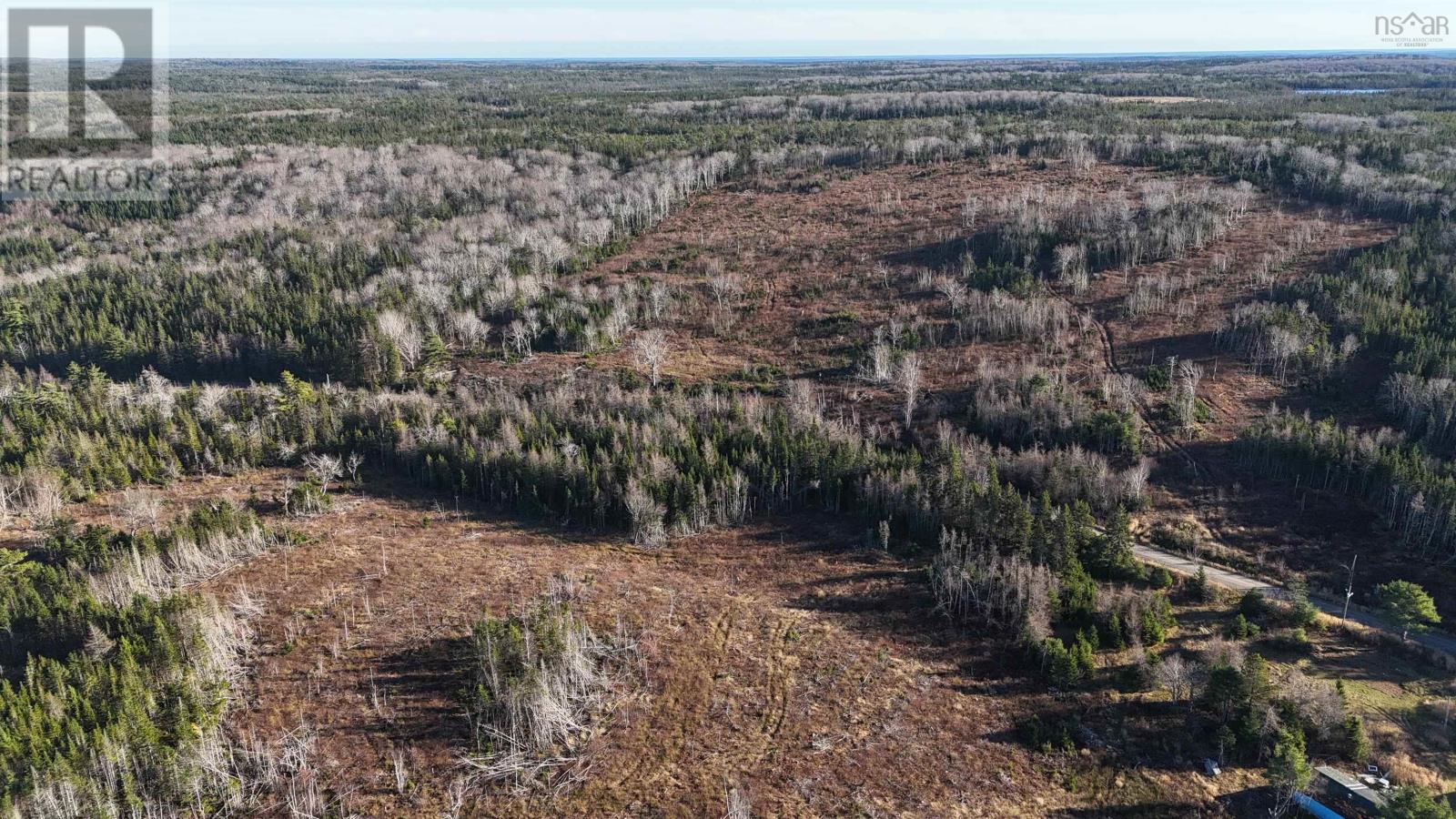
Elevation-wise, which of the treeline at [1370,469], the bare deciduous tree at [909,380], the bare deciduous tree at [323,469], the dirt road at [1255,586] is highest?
the bare deciduous tree at [909,380]

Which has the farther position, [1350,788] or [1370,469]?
[1370,469]

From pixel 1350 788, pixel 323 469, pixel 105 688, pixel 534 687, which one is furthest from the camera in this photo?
pixel 323 469

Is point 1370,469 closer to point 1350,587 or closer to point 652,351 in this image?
point 1350,587

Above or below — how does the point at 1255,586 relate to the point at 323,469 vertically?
below

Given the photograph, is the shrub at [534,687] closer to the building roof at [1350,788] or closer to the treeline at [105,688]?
the treeline at [105,688]

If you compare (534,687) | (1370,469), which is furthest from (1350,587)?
(534,687)

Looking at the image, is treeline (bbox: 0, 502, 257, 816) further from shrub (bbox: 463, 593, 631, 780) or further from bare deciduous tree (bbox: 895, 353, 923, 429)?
bare deciduous tree (bbox: 895, 353, 923, 429)

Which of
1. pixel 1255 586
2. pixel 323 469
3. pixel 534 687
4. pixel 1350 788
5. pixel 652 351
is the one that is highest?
pixel 652 351

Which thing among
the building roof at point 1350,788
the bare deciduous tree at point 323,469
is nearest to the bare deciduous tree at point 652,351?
the bare deciduous tree at point 323,469

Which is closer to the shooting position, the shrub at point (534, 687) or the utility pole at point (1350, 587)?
the shrub at point (534, 687)
